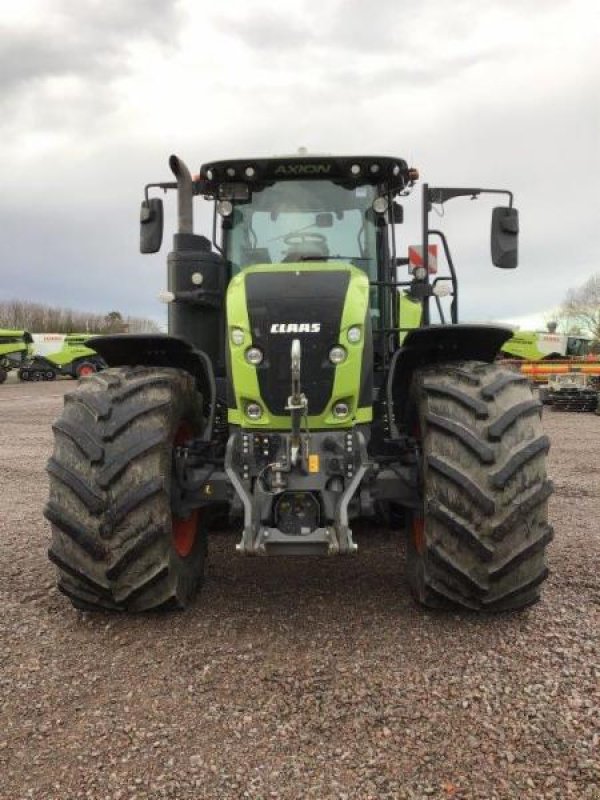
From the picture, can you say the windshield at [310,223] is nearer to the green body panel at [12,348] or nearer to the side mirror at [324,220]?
the side mirror at [324,220]

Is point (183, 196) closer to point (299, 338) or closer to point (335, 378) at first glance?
point (299, 338)

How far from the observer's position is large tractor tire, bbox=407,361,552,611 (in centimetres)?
317

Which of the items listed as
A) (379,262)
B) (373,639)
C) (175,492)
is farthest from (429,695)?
(379,262)

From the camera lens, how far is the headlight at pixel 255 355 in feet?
11.8

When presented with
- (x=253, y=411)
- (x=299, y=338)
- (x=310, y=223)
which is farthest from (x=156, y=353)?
(x=310, y=223)

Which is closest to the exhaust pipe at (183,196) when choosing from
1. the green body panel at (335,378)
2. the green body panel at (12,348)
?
the green body panel at (335,378)

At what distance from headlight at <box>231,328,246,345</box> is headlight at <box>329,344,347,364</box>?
0.46m

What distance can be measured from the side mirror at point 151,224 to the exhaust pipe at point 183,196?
254 millimetres

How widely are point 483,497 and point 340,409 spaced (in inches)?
33.9

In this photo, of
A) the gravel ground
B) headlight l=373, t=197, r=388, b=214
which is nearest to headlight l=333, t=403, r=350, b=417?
the gravel ground

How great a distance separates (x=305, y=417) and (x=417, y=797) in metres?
1.75

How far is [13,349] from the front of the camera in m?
38.1

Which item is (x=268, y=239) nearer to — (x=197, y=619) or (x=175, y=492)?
(x=175, y=492)

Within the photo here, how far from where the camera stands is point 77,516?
3.28m
